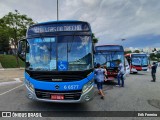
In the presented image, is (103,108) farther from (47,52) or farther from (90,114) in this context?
(47,52)

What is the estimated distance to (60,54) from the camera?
703 centimetres

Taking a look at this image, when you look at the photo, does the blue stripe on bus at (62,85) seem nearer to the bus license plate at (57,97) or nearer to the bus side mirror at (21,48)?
the bus license plate at (57,97)

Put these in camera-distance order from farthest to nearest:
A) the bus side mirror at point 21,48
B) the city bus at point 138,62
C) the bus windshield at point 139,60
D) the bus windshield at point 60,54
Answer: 1. the bus windshield at point 139,60
2. the city bus at point 138,62
3. the bus side mirror at point 21,48
4. the bus windshield at point 60,54

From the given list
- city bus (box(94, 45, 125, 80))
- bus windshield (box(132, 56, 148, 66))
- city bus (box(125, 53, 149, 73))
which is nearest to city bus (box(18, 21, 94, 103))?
city bus (box(94, 45, 125, 80))

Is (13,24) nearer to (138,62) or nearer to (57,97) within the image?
(138,62)

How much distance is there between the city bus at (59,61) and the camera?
6680 millimetres

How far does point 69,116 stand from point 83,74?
1.47 metres

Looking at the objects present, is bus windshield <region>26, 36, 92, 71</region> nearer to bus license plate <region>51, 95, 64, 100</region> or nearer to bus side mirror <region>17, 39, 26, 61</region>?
bus side mirror <region>17, 39, 26, 61</region>

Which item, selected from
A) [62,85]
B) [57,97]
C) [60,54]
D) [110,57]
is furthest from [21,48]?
[110,57]

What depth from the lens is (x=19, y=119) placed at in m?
6.09

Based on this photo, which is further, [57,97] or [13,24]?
[13,24]

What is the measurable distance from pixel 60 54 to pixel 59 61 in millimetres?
263

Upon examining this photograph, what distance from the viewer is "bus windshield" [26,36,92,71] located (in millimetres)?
6945

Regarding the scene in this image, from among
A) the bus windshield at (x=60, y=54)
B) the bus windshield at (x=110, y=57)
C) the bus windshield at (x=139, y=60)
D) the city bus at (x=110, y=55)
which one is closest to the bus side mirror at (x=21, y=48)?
the bus windshield at (x=60, y=54)
